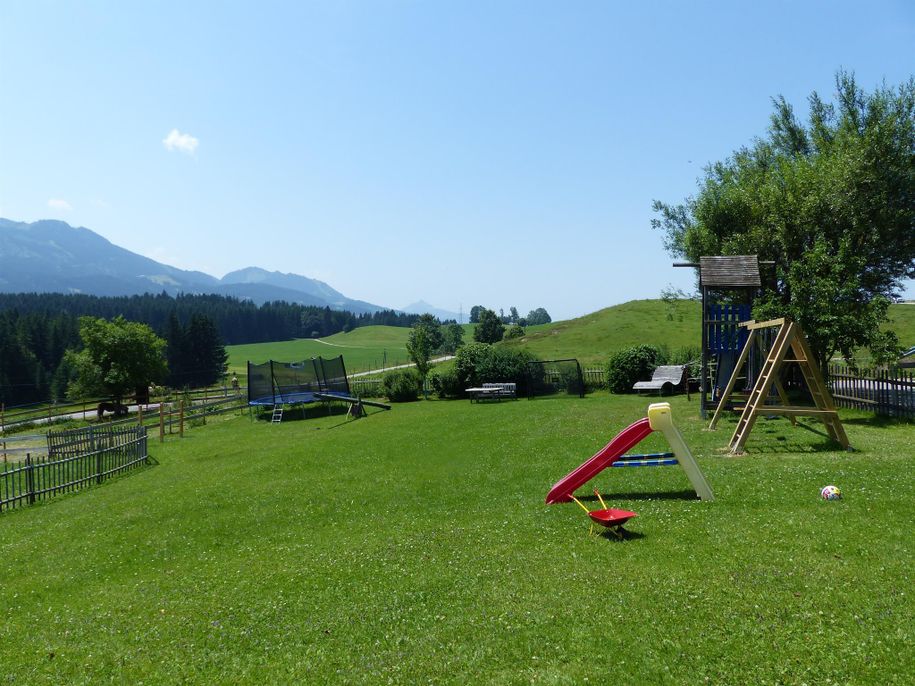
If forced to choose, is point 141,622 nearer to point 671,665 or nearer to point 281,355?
point 671,665

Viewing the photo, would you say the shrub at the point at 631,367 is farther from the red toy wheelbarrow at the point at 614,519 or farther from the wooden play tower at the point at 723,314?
the red toy wheelbarrow at the point at 614,519

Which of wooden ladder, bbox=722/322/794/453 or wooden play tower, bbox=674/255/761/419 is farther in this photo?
wooden play tower, bbox=674/255/761/419

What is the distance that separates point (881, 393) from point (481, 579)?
54.5ft

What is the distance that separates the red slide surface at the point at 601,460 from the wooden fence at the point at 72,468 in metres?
12.8

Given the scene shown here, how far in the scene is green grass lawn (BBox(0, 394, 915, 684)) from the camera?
5543 mm

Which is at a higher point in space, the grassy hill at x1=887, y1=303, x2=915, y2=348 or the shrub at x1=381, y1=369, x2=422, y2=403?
the grassy hill at x1=887, y1=303, x2=915, y2=348

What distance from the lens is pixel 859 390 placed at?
19797mm

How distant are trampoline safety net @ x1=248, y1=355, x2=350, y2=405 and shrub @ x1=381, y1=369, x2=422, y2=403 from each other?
2.63 meters

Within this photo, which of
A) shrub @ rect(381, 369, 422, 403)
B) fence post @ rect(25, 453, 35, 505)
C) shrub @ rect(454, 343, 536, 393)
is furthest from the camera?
shrub @ rect(381, 369, 422, 403)

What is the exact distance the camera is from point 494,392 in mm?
32781

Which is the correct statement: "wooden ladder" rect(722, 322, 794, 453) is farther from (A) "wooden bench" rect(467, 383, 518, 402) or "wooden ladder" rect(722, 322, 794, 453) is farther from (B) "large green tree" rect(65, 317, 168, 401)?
(B) "large green tree" rect(65, 317, 168, 401)

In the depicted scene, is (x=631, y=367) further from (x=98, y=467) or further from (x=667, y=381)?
(x=98, y=467)

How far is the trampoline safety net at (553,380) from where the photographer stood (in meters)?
34.2

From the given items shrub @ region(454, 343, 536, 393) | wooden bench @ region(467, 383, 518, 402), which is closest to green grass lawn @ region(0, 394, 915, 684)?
wooden bench @ region(467, 383, 518, 402)
